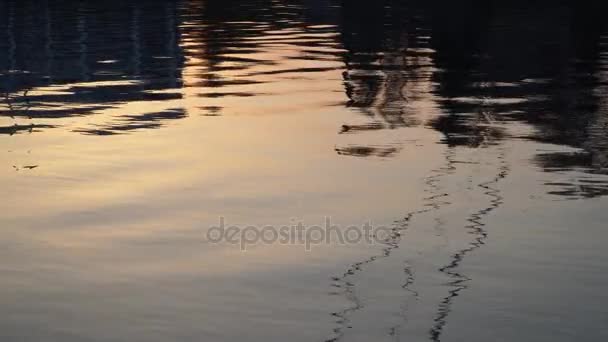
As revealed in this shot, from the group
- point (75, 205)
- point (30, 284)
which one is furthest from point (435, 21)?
point (30, 284)

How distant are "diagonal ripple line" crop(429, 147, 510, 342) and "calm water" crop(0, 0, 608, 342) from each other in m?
0.02

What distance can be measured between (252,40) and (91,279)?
89.1 ft

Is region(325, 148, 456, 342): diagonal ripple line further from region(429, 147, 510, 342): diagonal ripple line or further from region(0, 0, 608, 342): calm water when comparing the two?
region(429, 147, 510, 342): diagonal ripple line

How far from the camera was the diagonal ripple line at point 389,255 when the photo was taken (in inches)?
310

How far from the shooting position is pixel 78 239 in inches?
403

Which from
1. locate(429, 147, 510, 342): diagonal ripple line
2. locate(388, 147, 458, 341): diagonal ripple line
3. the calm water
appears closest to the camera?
locate(429, 147, 510, 342): diagonal ripple line

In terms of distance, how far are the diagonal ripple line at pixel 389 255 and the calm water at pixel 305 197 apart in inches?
1.1

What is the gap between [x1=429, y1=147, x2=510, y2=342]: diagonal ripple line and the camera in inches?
306
